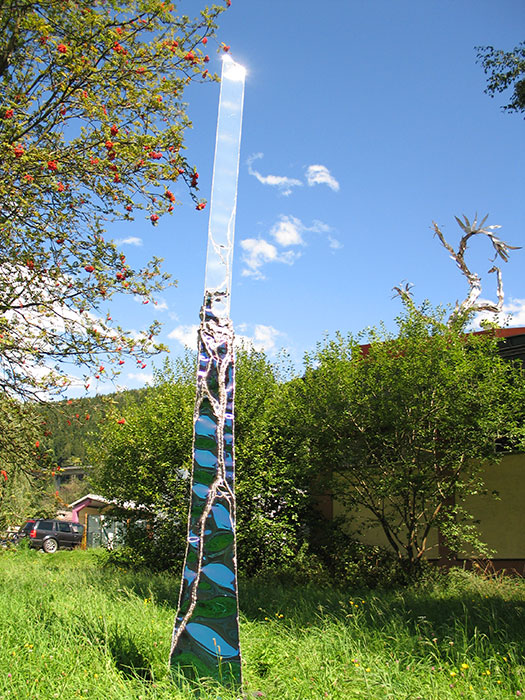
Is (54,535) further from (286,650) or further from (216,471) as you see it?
(216,471)

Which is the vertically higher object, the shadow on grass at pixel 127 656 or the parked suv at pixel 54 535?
the shadow on grass at pixel 127 656

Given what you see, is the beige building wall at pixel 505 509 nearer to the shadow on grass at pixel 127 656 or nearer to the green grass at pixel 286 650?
the green grass at pixel 286 650

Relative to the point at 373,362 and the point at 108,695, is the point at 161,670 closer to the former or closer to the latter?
the point at 108,695

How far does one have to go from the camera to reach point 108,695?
3.67 m

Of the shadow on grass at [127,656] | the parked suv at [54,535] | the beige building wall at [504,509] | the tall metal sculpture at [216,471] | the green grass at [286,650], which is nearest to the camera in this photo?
the green grass at [286,650]

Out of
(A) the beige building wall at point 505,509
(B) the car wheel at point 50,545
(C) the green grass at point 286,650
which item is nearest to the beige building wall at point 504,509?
(A) the beige building wall at point 505,509

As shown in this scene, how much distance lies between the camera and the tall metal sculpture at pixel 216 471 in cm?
412

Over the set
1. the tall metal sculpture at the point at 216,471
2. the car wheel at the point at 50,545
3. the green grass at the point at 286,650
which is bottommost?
the car wheel at the point at 50,545

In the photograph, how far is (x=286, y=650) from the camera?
16.5ft

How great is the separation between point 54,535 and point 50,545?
57cm

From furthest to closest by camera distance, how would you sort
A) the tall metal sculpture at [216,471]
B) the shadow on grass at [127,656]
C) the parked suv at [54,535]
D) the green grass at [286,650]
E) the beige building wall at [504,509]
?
the parked suv at [54,535], the beige building wall at [504,509], the shadow on grass at [127,656], the tall metal sculpture at [216,471], the green grass at [286,650]

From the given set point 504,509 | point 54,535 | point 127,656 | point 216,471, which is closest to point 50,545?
point 54,535

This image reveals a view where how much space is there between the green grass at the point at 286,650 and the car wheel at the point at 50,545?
22.2 metres

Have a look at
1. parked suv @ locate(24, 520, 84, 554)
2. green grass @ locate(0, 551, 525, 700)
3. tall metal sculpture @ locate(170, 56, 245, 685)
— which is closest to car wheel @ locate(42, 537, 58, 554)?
parked suv @ locate(24, 520, 84, 554)
